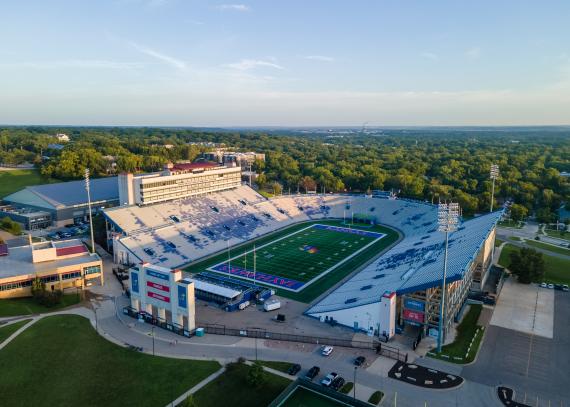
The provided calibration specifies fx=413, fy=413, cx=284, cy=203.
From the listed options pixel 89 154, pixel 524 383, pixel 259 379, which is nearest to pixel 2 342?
pixel 259 379

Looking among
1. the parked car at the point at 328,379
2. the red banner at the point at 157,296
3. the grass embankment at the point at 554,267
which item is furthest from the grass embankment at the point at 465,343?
the red banner at the point at 157,296

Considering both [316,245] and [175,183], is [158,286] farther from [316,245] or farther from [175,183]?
[175,183]

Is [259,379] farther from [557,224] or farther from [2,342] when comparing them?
[557,224]

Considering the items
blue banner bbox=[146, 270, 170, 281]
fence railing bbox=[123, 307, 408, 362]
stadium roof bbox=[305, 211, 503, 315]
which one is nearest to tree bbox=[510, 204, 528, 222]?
stadium roof bbox=[305, 211, 503, 315]

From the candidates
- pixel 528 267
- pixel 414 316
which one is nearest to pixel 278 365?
pixel 414 316

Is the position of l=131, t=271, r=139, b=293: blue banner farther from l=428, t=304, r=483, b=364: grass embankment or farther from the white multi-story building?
the white multi-story building
